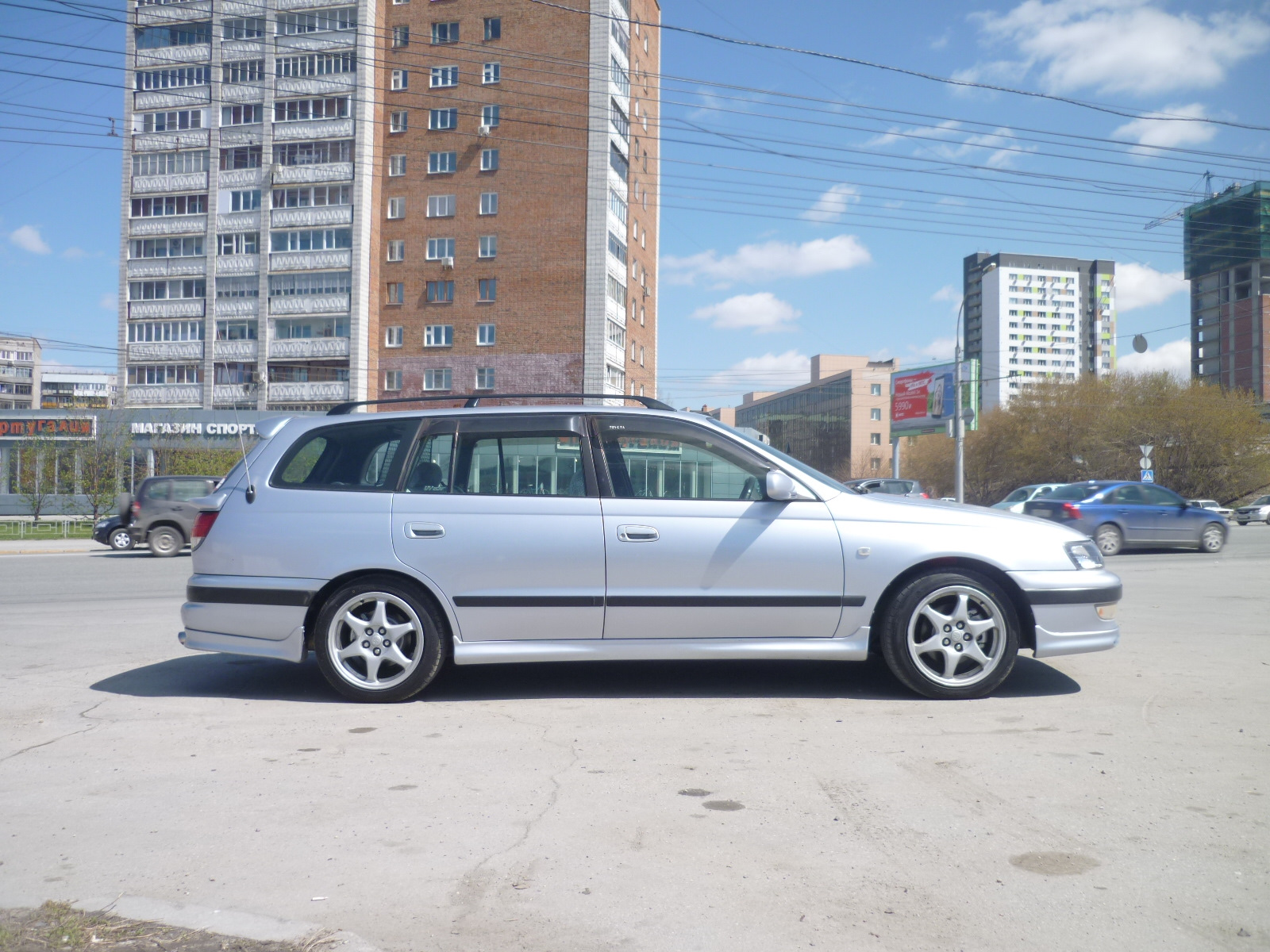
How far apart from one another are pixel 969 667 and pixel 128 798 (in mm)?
4232

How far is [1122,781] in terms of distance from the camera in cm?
404

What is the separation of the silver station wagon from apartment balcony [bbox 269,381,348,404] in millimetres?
50092

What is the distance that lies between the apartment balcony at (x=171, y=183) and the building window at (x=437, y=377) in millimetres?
16724

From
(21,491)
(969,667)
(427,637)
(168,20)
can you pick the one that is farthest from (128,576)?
(168,20)

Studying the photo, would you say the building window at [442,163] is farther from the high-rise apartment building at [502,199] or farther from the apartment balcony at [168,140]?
the apartment balcony at [168,140]

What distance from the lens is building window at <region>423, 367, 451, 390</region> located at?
53463mm

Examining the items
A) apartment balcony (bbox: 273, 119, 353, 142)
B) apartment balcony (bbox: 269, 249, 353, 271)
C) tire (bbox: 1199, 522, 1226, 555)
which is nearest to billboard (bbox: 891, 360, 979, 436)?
apartment balcony (bbox: 269, 249, 353, 271)

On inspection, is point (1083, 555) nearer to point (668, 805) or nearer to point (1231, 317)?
point (668, 805)

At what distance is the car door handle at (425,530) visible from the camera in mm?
5449

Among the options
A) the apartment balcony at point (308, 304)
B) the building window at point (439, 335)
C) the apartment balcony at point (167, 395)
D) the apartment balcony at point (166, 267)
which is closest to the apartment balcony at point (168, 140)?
the apartment balcony at point (166, 267)

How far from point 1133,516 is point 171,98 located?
55.5 meters

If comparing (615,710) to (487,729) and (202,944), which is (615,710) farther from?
(202,944)

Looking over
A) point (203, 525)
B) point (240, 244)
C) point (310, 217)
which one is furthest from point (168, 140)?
point (203, 525)

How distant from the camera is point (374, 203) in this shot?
53812 mm
